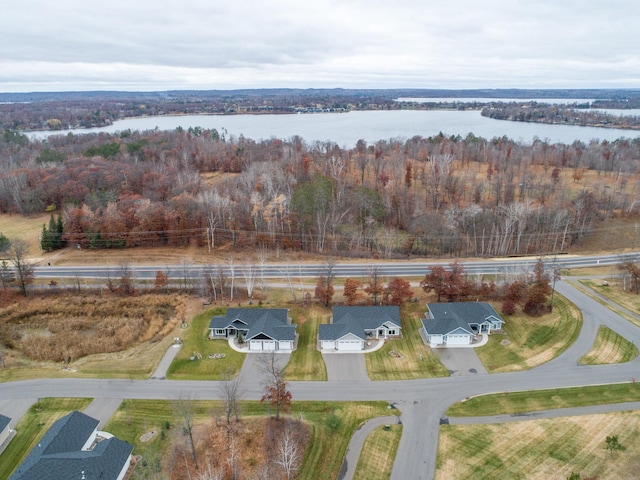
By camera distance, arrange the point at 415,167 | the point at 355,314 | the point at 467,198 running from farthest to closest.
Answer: the point at 415,167, the point at 467,198, the point at 355,314

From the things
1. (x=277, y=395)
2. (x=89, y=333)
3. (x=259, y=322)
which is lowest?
(x=89, y=333)

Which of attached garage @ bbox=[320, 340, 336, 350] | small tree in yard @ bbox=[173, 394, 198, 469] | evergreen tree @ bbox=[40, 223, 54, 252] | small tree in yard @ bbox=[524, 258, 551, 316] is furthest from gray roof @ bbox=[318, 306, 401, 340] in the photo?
evergreen tree @ bbox=[40, 223, 54, 252]

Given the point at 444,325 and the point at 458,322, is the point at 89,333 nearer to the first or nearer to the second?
the point at 444,325

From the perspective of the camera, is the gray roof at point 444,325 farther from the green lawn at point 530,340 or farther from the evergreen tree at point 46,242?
the evergreen tree at point 46,242

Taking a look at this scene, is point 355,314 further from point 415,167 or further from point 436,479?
point 415,167

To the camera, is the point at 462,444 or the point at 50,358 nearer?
the point at 462,444

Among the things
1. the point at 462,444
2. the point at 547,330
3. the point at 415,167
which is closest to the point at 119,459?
the point at 462,444

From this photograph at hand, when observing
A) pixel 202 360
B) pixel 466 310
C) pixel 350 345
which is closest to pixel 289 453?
pixel 350 345
